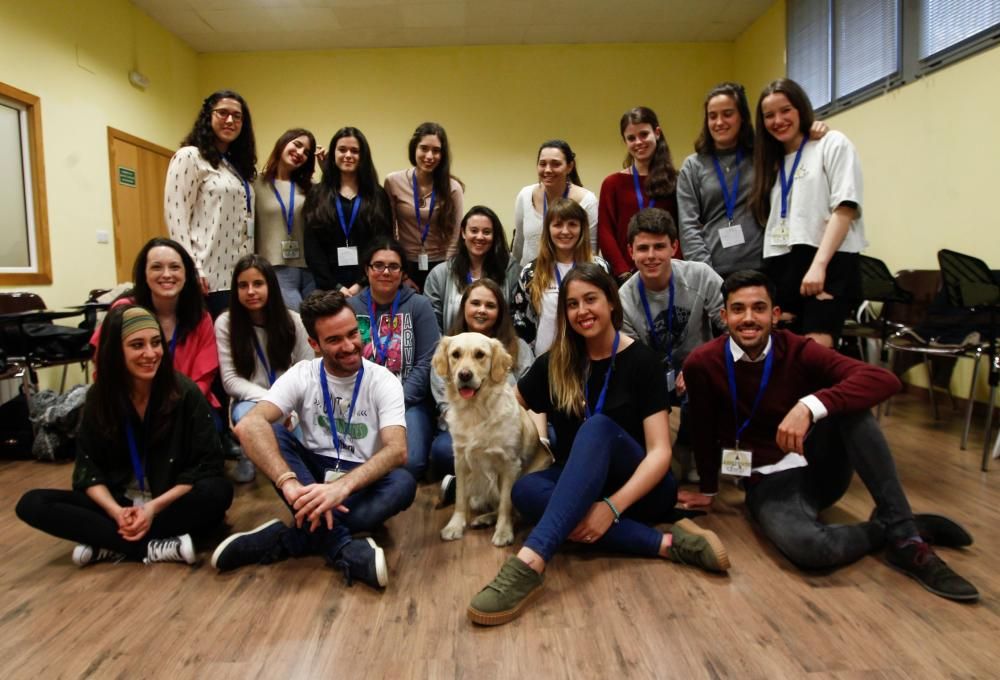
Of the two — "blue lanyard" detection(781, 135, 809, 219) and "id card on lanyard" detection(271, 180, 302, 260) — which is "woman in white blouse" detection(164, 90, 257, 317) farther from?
"blue lanyard" detection(781, 135, 809, 219)

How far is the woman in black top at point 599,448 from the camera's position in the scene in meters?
2.00

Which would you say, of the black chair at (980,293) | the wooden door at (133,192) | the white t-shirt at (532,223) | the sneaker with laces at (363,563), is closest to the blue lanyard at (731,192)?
the white t-shirt at (532,223)

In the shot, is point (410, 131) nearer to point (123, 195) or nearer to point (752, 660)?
point (123, 195)

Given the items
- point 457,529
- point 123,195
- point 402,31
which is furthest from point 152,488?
point 402,31

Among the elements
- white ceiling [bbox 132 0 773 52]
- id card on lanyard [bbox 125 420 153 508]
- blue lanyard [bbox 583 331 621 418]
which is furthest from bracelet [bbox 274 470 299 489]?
white ceiling [bbox 132 0 773 52]

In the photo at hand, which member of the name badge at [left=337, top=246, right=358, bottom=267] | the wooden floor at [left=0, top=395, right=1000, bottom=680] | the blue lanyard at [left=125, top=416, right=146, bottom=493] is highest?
the name badge at [left=337, top=246, right=358, bottom=267]

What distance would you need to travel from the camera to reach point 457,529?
8.04ft

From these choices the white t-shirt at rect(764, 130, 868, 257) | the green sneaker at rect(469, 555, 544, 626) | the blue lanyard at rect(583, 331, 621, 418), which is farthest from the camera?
the white t-shirt at rect(764, 130, 868, 257)

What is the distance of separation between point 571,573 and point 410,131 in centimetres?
732

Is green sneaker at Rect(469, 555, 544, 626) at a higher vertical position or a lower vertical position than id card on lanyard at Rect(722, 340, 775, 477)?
lower

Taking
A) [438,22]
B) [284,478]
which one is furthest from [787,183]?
[438,22]

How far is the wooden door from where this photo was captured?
6.30 m

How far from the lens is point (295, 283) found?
12.2 feet

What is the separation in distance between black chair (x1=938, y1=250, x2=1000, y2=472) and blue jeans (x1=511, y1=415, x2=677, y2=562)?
81.7 inches
